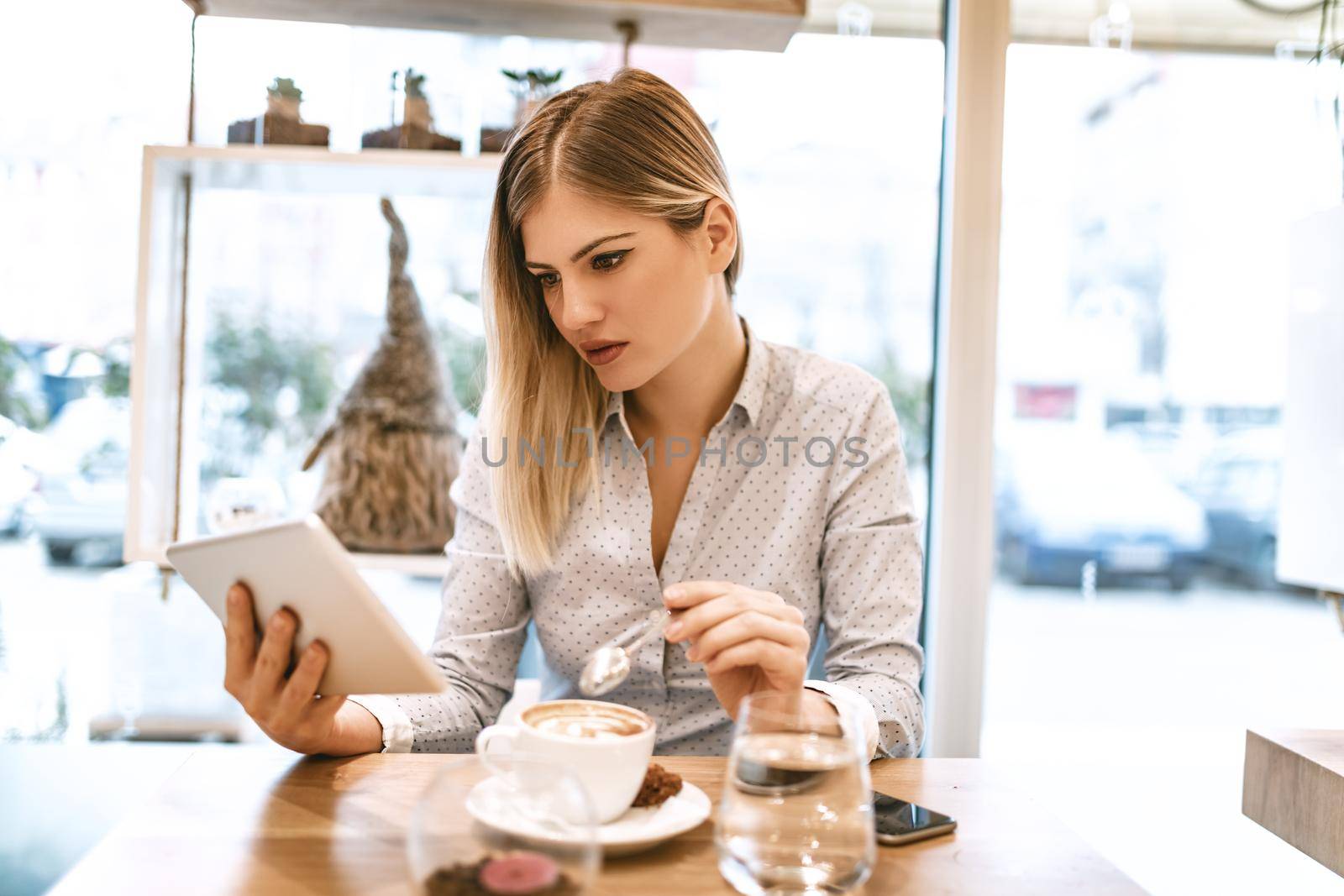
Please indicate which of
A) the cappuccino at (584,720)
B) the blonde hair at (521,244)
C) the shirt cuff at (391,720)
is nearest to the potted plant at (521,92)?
the blonde hair at (521,244)

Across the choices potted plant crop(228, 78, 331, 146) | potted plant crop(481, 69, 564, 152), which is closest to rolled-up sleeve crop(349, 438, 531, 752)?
potted plant crop(481, 69, 564, 152)

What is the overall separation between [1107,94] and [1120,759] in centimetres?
140

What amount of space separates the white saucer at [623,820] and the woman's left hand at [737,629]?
123mm

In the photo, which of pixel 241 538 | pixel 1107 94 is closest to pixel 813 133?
pixel 1107 94

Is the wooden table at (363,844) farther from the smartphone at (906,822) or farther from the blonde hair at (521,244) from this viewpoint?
the blonde hair at (521,244)

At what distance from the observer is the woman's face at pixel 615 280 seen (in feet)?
4.21

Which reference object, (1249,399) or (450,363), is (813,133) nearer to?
(450,363)

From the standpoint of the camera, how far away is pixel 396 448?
1.94 m

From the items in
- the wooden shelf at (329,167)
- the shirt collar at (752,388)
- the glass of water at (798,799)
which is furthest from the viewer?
the wooden shelf at (329,167)

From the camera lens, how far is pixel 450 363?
2.05 m

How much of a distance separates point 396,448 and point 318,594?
1.12 m

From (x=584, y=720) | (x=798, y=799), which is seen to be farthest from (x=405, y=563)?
(x=798, y=799)

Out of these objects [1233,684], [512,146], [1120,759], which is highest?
[512,146]

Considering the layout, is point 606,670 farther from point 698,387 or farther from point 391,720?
point 698,387
